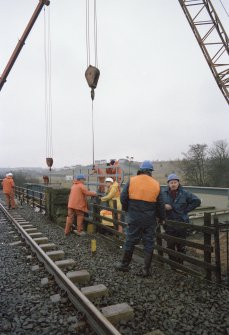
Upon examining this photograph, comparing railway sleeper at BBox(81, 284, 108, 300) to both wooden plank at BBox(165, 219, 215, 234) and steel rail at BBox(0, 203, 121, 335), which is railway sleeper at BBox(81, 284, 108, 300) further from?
wooden plank at BBox(165, 219, 215, 234)

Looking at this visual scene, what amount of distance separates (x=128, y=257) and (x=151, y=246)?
1.58ft

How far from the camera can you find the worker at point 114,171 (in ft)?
33.2

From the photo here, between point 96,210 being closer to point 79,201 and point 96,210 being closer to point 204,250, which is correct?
point 79,201

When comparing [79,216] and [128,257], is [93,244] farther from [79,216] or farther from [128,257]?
[79,216]

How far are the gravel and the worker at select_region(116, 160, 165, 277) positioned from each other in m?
0.57

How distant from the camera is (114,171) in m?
10.9

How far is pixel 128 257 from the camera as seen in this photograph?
220 inches

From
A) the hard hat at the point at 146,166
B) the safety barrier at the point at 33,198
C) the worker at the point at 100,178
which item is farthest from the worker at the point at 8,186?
the hard hat at the point at 146,166

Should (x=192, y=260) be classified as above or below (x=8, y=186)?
below

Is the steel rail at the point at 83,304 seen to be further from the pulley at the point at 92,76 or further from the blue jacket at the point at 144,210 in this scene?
the pulley at the point at 92,76

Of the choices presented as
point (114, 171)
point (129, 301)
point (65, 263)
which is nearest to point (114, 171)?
point (114, 171)

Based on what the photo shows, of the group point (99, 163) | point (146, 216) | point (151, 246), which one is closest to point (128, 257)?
point (151, 246)

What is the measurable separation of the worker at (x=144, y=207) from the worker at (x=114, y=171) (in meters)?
4.26

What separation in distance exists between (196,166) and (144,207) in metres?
34.3
